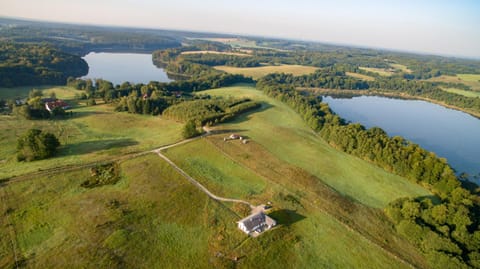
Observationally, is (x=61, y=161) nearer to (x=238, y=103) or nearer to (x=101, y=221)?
(x=101, y=221)

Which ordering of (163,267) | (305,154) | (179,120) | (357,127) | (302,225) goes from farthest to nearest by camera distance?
(179,120)
(357,127)
(305,154)
(302,225)
(163,267)

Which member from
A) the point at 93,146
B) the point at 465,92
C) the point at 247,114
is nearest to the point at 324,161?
the point at 247,114

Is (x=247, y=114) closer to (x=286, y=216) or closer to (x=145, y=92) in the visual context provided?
(x=145, y=92)

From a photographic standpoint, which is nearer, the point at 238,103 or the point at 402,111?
the point at 238,103

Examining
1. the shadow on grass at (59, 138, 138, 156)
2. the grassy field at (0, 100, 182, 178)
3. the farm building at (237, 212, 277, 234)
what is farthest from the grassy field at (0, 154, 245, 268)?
the shadow on grass at (59, 138, 138, 156)

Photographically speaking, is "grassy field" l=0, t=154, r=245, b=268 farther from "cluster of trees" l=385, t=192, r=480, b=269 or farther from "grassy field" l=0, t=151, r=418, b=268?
"cluster of trees" l=385, t=192, r=480, b=269

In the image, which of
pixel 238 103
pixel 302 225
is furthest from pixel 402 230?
pixel 238 103
